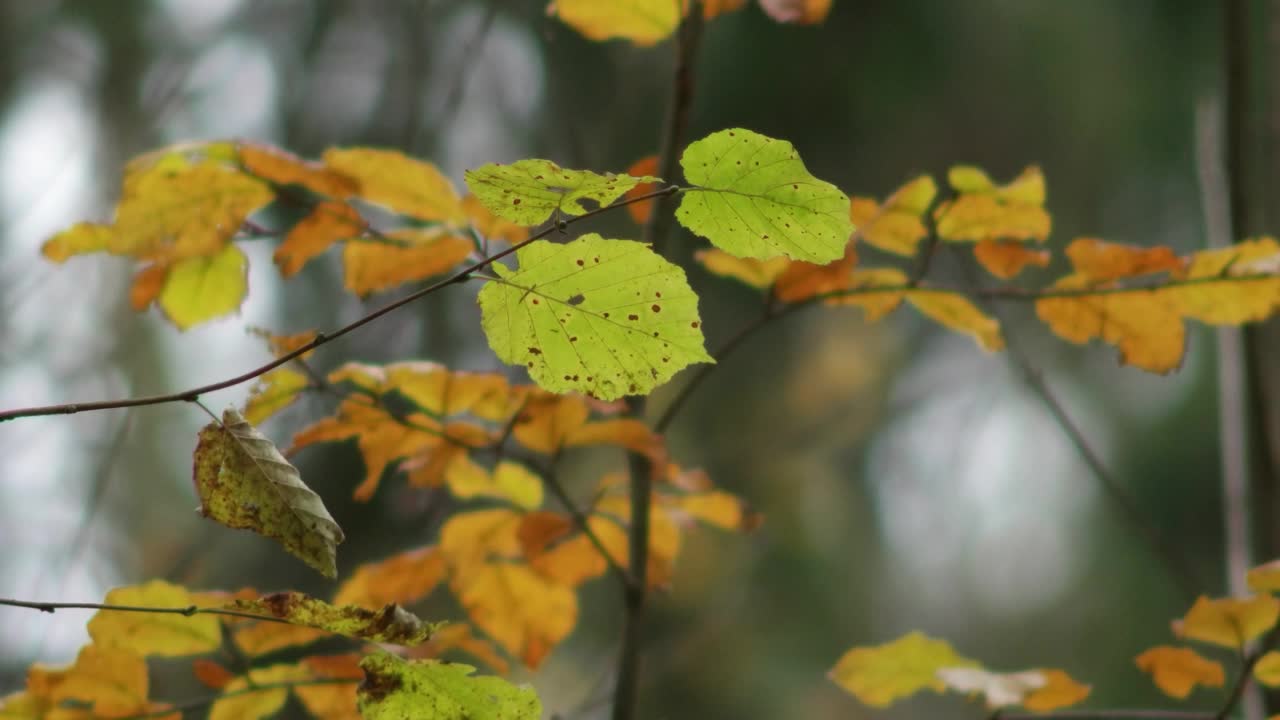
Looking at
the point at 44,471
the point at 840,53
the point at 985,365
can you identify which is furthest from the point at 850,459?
the point at 44,471

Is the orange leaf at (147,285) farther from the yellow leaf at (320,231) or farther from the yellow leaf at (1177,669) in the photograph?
the yellow leaf at (1177,669)

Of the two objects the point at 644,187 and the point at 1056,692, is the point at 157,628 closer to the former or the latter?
the point at 644,187

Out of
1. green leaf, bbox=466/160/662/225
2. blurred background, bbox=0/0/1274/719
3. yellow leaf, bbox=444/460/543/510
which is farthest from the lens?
blurred background, bbox=0/0/1274/719

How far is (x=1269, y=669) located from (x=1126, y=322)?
0.80ft

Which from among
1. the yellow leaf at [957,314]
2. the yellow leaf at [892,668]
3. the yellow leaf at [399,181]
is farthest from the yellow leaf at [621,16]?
the yellow leaf at [892,668]

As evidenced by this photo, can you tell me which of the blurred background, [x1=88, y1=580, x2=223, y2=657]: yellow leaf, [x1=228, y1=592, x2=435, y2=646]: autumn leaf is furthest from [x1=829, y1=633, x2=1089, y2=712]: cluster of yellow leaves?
the blurred background

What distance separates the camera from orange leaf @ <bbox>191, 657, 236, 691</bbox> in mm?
686

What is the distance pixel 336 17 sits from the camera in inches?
97.1

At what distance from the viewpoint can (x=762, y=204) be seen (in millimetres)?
387

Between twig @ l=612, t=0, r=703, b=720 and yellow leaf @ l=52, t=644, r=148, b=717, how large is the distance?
12.9 inches

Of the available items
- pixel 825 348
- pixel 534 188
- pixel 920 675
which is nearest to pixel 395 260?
pixel 534 188

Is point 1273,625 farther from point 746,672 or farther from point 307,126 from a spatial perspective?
point 307,126

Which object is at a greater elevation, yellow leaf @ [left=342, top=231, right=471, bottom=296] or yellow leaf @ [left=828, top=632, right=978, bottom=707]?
yellow leaf @ [left=342, top=231, right=471, bottom=296]

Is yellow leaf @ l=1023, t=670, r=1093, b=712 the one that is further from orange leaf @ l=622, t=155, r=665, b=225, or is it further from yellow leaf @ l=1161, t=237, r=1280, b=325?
orange leaf @ l=622, t=155, r=665, b=225
